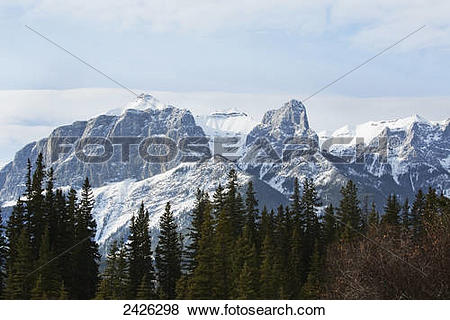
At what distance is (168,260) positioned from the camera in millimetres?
78625

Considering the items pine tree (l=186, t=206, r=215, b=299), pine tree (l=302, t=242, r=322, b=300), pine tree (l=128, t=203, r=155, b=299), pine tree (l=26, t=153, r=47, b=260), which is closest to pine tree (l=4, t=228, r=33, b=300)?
pine tree (l=26, t=153, r=47, b=260)

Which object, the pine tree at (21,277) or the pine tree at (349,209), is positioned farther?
the pine tree at (349,209)

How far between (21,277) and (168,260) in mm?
24956

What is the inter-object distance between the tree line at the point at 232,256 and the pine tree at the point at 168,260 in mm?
147

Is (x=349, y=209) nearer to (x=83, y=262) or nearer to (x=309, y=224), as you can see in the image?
(x=309, y=224)

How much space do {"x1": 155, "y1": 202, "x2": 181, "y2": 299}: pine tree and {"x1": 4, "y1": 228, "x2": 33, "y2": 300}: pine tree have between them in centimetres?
1956

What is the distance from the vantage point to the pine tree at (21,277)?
5750cm

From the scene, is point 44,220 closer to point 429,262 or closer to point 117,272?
point 117,272

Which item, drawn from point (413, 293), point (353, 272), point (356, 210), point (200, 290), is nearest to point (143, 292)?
point (200, 290)

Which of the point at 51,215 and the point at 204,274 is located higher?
the point at 51,215
